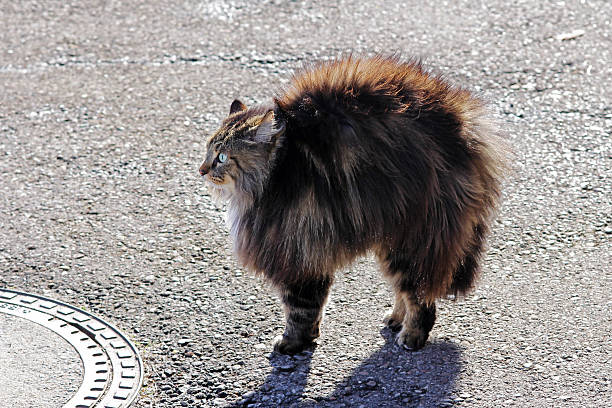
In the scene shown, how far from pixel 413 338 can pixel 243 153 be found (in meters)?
1.22

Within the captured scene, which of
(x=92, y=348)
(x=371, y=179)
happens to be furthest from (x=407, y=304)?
(x=92, y=348)

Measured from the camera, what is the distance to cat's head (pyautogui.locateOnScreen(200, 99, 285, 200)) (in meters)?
3.53

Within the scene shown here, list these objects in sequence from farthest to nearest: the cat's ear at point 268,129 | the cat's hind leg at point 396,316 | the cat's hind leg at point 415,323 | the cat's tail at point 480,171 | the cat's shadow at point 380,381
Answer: the cat's hind leg at point 396,316, the cat's hind leg at point 415,323, the cat's tail at point 480,171, the cat's shadow at point 380,381, the cat's ear at point 268,129

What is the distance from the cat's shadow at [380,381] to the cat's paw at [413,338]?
0.09 ft

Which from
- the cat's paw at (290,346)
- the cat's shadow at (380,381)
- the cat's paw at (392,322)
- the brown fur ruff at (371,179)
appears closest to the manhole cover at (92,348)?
the cat's shadow at (380,381)

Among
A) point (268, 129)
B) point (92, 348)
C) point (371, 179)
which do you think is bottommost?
point (92, 348)

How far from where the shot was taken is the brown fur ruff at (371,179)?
11.6ft

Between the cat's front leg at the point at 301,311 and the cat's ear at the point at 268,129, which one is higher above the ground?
the cat's ear at the point at 268,129

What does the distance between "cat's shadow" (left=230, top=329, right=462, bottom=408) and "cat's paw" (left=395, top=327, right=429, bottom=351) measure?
0.03m

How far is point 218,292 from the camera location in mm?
4410

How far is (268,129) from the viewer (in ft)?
11.5

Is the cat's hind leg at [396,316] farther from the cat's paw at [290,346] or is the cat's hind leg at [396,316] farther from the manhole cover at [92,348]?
the manhole cover at [92,348]

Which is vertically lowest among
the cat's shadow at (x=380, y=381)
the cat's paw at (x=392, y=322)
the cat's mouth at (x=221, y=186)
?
the cat's shadow at (x=380, y=381)

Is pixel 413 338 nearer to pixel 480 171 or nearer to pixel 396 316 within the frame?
pixel 396 316
